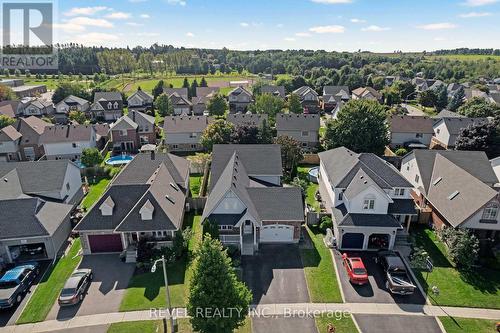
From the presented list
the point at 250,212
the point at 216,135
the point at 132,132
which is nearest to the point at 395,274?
the point at 250,212

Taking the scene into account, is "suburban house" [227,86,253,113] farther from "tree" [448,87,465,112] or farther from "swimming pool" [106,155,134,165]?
"tree" [448,87,465,112]

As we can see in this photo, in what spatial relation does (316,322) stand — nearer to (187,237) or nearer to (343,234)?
(343,234)

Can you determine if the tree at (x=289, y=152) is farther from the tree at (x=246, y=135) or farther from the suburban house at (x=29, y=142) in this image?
the suburban house at (x=29, y=142)

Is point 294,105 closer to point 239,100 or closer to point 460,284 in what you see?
point 239,100

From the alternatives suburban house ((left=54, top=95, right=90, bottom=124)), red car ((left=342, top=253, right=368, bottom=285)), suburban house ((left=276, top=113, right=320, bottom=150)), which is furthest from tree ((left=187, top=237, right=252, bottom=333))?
suburban house ((left=54, top=95, right=90, bottom=124))

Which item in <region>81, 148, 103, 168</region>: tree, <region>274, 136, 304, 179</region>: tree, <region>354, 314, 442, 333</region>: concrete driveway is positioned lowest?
<region>354, 314, 442, 333</region>: concrete driveway

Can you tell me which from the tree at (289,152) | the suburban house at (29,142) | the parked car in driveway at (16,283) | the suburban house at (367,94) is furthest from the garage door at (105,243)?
the suburban house at (367,94)

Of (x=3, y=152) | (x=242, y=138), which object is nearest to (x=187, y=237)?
(x=242, y=138)

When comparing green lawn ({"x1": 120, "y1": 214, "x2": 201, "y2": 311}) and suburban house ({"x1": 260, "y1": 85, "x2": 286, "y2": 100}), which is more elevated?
suburban house ({"x1": 260, "y1": 85, "x2": 286, "y2": 100})
